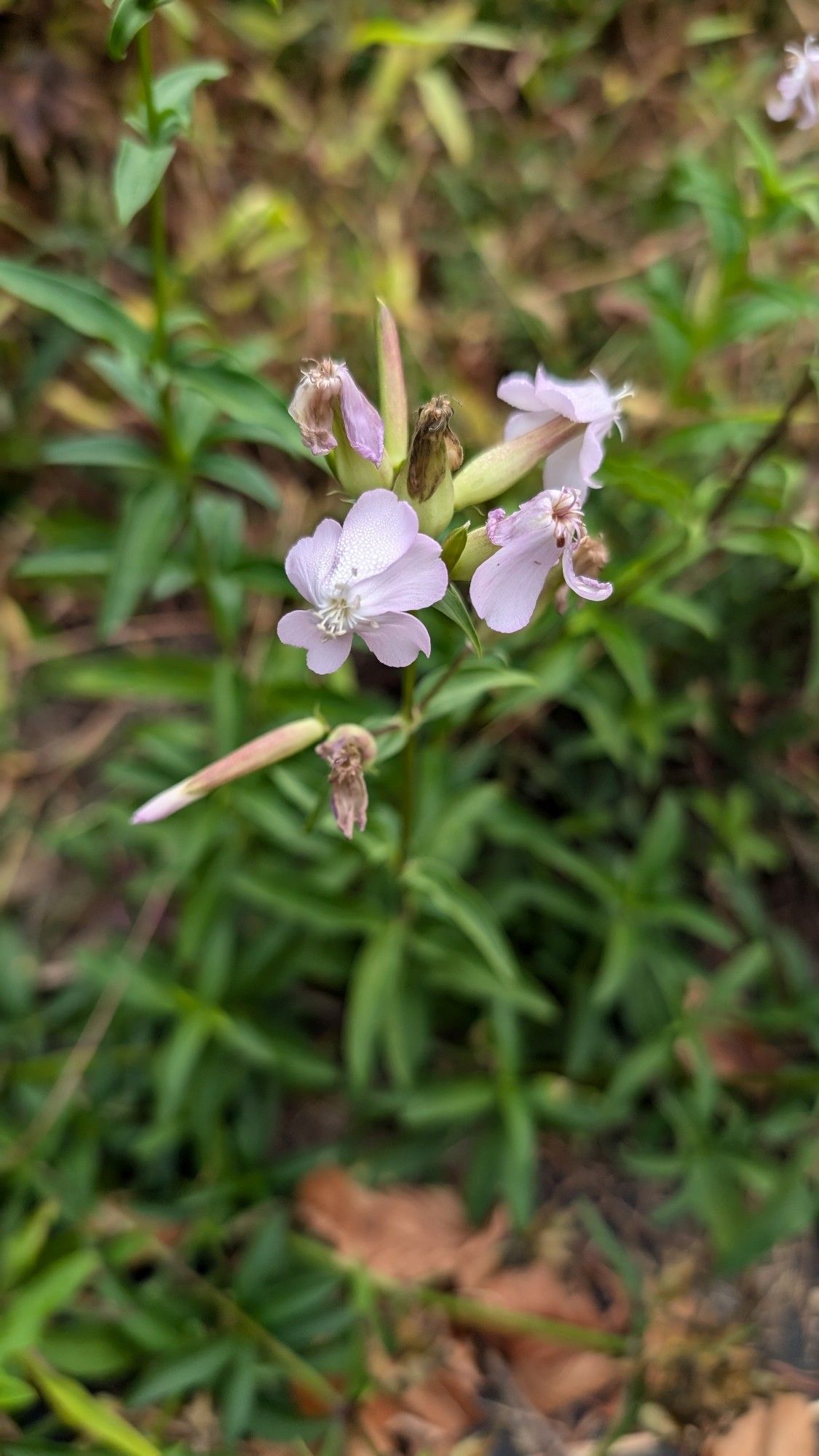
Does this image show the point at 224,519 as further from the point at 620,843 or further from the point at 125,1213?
the point at 125,1213

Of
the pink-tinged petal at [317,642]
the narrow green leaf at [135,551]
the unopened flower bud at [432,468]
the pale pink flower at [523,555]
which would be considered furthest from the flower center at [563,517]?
the narrow green leaf at [135,551]

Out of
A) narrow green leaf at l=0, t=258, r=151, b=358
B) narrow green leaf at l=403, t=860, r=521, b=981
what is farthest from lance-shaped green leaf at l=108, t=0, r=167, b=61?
narrow green leaf at l=403, t=860, r=521, b=981

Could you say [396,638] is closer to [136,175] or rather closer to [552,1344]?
[136,175]

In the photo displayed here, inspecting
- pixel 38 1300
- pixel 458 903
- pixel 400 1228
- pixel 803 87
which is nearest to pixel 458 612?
pixel 458 903

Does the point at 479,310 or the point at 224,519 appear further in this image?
the point at 479,310

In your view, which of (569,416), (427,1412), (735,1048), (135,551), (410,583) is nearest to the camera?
(410,583)

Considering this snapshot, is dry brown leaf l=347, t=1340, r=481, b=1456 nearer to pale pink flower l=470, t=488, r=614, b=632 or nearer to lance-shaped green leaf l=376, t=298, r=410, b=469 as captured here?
pale pink flower l=470, t=488, r=614, b=632

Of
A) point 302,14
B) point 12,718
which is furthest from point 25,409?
point 302,14
